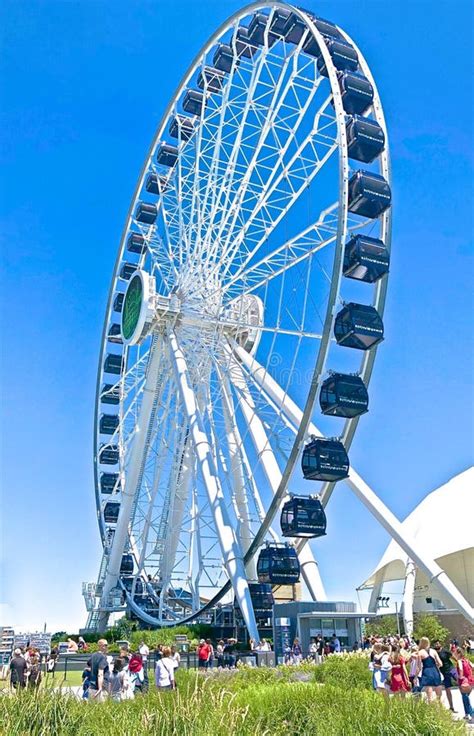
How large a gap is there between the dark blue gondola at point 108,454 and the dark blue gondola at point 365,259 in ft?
83.5

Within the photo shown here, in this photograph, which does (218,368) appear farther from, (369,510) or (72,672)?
(72,672)

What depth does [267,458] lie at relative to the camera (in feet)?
101

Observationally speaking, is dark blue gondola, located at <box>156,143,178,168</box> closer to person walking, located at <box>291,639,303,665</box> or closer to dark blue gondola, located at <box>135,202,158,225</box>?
dark blue gondola, located at <box>135,202,158,225</box>

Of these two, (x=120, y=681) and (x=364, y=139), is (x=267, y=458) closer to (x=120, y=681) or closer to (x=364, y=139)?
(x=364, y=139)

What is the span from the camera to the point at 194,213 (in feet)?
109

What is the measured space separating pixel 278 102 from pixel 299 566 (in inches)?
690

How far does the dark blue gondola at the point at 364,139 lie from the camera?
2592 centimetres

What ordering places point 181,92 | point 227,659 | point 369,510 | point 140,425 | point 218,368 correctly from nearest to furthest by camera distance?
point 227,659, point 369,510, point 218,368, point 140,425, point 181,92

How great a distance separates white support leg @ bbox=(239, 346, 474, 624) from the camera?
88.7 feet

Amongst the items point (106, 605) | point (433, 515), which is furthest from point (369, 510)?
point (433, 515)

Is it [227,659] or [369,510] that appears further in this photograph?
[369,510]

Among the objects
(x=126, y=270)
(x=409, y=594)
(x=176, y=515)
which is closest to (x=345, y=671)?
(x=176, y=515)

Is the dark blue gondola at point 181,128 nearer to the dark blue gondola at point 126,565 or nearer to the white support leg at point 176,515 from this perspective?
the white support leg at point 176,515

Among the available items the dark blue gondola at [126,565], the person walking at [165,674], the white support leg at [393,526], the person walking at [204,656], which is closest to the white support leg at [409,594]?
the dark blue gondola at [126,565]
